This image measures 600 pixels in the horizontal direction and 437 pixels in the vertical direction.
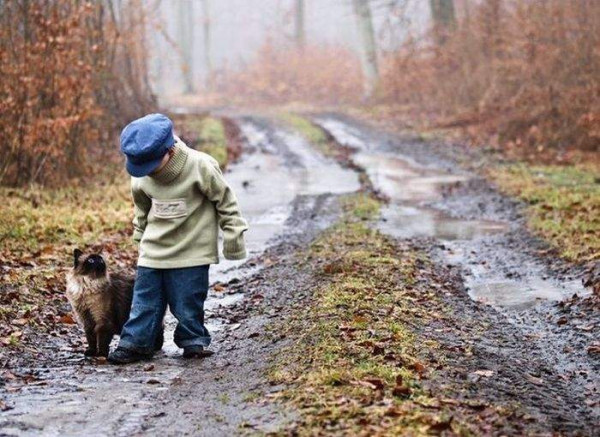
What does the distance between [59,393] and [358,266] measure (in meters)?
4.96

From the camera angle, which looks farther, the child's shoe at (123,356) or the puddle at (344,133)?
the puddle at (344,133)

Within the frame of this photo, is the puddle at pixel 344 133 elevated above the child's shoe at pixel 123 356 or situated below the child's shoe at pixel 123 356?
below

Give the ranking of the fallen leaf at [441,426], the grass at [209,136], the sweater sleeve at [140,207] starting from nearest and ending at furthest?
the fallen leaf at [441,426]
the sweater sleeve at [140,207]
the grass at [209,136]

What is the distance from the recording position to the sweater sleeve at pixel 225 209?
301 inches

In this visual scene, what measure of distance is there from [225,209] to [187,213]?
0.29 m

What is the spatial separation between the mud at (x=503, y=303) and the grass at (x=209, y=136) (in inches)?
198

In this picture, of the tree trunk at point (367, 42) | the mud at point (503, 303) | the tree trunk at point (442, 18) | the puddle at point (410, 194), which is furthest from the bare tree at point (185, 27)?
the mud at point (503, 303)

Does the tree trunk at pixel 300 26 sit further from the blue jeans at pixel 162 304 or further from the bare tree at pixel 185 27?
the blue jeans at pixel 162 304

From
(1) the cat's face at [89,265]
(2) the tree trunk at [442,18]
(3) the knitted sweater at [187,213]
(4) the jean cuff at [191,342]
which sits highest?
(2) the tree trunk at [442,18]

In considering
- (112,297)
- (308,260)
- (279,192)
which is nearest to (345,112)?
(279,192)

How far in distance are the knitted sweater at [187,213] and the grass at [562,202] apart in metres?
5.79

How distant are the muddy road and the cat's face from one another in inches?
27.4

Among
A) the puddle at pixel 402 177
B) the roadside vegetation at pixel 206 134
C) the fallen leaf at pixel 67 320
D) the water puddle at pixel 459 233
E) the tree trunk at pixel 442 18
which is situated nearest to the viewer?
the fallen leaf at pixel 67 320

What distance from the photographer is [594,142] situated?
75.5ft
